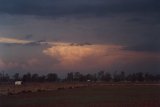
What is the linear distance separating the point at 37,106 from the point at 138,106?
9.24 meters

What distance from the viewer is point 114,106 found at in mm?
38219

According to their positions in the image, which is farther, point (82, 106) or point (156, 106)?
point (82, 106)

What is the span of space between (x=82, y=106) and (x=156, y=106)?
7.07 m

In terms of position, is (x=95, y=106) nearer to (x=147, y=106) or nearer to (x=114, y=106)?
(x=114, y=106)

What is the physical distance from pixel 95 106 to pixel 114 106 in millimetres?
1714

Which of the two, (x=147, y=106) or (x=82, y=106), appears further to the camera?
(x=82, y=106)

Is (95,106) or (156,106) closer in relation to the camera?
(156,106)

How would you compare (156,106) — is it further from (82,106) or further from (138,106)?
(82,106)

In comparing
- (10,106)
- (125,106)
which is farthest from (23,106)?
(125,106)

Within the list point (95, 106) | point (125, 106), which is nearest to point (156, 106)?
point (125, 106)

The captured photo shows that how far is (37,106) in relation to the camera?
128ft

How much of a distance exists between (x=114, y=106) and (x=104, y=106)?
0.90 metres

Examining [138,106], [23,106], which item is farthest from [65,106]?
[138,106]

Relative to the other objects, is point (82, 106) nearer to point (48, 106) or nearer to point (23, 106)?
point (48, 106)
